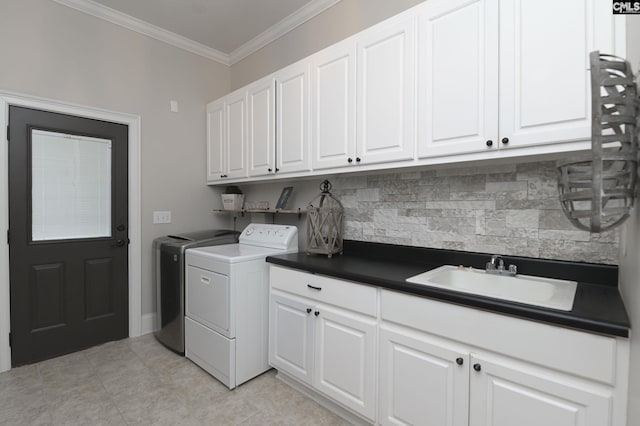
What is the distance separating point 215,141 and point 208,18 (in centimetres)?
112

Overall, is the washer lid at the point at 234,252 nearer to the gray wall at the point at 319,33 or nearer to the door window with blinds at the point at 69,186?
the door window with blinds at the point at 69,186

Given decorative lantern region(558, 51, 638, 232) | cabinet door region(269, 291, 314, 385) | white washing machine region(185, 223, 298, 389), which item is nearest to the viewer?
decorative lantern region(558, 51, 638, 232)

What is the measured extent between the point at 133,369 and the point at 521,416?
8.28ft

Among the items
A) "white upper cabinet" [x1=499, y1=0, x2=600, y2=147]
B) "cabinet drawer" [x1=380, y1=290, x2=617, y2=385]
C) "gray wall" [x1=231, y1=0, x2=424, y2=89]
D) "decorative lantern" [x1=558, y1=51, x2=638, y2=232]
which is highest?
"gray wall" [x1=231, y1=0, x2=424, y2=89]

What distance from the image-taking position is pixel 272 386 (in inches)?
84.3

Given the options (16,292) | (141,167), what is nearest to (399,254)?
(141,167)

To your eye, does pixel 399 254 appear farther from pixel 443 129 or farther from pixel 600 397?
pixel 600 397

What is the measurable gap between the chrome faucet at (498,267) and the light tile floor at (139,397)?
3.94ft

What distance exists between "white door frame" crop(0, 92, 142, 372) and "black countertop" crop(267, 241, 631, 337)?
1613 millimetres

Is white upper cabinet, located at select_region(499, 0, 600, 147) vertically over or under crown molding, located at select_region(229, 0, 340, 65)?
under

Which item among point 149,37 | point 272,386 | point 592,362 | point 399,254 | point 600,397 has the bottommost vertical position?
point 272,386

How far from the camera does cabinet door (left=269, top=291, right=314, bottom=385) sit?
192 centimetres

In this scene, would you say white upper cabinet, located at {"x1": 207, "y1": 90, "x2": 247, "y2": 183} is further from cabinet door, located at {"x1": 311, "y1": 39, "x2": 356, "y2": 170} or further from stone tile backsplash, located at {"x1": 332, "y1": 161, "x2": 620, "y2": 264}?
stone tile backsplash, located at {"x1": 332, "y1": 161, "x2": 620, "y2": 264}

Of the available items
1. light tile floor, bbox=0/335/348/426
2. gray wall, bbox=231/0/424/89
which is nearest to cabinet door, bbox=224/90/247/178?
gray wall, bbox=231/0/424/89
